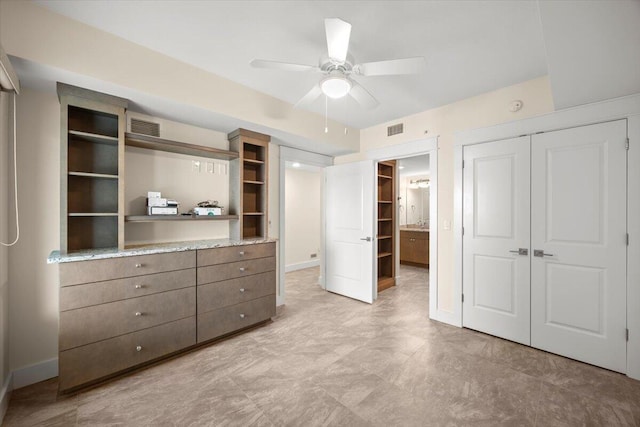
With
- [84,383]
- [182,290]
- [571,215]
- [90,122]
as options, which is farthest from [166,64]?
[571,215]

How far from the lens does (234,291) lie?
2824 mm

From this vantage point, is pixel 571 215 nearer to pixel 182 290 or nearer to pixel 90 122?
pixel 182 290

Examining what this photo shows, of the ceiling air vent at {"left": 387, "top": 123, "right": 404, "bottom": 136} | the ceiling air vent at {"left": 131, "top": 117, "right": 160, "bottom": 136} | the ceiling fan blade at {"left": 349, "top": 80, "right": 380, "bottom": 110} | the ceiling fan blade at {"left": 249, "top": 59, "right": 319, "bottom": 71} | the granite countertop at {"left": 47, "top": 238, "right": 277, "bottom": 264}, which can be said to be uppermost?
the ceiling air vent at {"left": 387, "top": 123, "right": 404, "bottom": 136}

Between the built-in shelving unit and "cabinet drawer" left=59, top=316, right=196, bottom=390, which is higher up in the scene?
the built-in shelving unit

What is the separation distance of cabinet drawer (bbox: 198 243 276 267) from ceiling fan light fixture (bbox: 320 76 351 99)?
1.86 metres

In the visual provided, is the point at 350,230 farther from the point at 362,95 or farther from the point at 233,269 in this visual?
the point at 362,95

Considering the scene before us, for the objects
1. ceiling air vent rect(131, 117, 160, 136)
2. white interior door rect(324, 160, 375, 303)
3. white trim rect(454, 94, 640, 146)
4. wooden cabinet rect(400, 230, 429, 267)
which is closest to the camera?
white trim rect(454, 94, 640, 146)

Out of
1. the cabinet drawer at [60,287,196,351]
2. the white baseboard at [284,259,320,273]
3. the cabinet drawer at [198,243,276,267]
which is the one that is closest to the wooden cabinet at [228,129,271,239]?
the cabinet drawer at [198,243,276,267]

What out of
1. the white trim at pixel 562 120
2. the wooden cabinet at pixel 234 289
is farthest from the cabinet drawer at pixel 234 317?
the white trim at pixel 562 120

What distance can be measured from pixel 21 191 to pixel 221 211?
159cm

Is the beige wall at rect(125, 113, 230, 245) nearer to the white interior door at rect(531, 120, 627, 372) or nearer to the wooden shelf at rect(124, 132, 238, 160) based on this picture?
the wooden shelf at rect(124, 132, 238, 160)

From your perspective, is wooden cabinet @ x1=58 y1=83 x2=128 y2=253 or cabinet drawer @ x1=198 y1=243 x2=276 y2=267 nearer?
wooden cabinet @ x1=58 y1=83 x2=128 y2=253

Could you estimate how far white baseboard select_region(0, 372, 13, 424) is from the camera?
5.62 feet

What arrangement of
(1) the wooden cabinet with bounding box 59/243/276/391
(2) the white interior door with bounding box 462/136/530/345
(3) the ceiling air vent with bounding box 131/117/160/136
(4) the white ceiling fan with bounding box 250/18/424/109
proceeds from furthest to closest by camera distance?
(2) the white interior door with bounding box 462/136/530/345, (3) the ceiling air vent with bounding box 131/117/160/136, (1) the wooden cabinet with bounding box 59/243/276/391, (4) the white ceiling fan with bounding box 250/18/424/109
